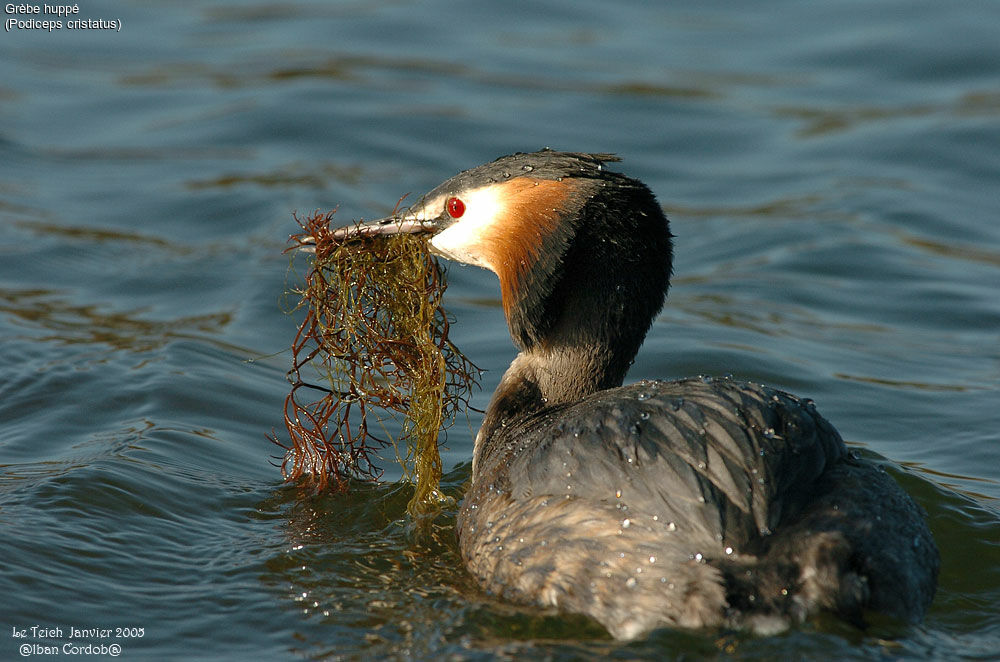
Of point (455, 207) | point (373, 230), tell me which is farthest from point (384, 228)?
point (455, 207)

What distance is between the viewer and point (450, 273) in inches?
390

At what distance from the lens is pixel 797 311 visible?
9.41 metres

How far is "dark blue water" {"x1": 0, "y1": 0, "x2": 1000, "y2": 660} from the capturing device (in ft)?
17.9

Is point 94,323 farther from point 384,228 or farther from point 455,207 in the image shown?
point 455,207

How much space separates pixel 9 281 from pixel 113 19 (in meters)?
6.77

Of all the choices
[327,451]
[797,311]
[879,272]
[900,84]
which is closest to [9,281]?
[327,451]

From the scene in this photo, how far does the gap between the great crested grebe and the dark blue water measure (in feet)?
0.49

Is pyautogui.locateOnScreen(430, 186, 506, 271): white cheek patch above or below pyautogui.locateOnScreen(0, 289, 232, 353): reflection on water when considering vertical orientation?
above

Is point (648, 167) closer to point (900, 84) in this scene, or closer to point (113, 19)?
point (900, 84)

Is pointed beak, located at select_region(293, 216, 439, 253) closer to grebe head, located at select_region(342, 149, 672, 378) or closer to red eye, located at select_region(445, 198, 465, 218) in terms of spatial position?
grebe head, located at select_region(342, 149, 672, 378)

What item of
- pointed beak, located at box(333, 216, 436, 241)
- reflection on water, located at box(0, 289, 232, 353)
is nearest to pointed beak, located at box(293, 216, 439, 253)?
pointed beak, located at box(333, 216, 436, 241)

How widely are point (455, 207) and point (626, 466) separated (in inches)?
70.6

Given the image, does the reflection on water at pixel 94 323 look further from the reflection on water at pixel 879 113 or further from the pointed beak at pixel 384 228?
the reflection on water at pixel 879 113

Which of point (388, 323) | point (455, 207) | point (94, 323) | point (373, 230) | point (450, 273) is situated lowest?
point (94, 323)
